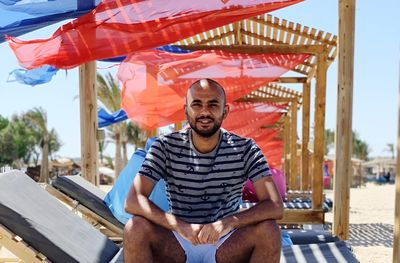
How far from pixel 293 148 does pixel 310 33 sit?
15.4 feet

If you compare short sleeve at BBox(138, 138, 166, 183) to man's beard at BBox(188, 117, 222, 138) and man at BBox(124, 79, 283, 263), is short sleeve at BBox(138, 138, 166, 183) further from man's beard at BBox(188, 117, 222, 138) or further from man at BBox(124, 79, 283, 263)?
man's beard at BBox(188, 117, 222, 138)

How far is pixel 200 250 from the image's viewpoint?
2305 millimetres

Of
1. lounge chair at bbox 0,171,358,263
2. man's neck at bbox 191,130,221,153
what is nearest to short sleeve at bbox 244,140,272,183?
man's neck at bbox 191,130,221,153

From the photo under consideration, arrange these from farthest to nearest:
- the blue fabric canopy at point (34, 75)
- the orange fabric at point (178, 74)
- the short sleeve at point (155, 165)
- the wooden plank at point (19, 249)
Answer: the orange fabric at point (178, 74) → the blue fabric canopy at point (34, 75) → the wooden plank at point (19, 249) → the short sleeve at point (155, 165)

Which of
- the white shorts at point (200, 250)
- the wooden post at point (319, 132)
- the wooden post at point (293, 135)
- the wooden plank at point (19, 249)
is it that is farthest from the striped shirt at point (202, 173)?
the wooden post at point (293, 135)

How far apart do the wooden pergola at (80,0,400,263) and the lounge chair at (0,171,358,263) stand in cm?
70

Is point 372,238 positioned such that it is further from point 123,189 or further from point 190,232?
point 190,232

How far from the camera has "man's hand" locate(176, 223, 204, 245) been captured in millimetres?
2264

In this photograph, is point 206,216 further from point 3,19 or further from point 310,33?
point 310,33

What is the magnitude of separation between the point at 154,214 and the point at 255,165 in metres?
0.62

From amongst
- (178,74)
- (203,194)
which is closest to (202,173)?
(203,194)

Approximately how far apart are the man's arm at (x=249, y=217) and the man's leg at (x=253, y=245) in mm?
35

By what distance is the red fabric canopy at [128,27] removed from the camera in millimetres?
3473

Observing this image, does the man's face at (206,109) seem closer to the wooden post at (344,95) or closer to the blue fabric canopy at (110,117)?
the wooden post at (344,95)
